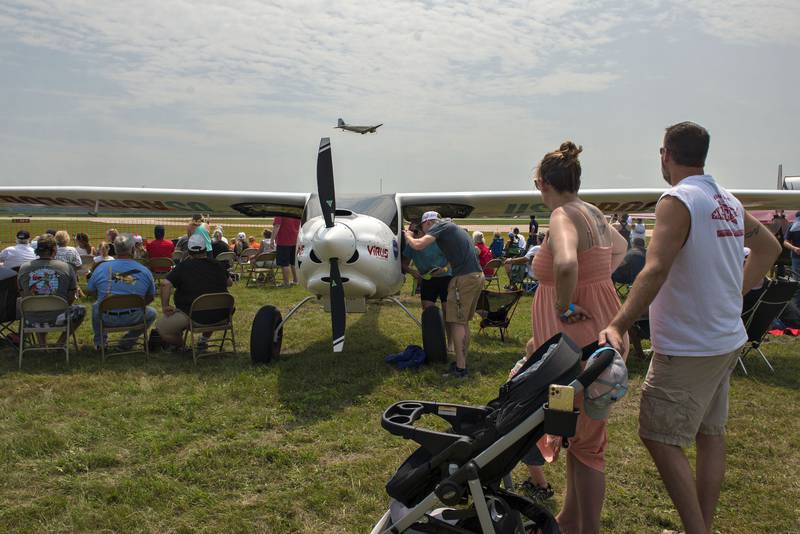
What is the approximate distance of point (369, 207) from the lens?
22.3 ft

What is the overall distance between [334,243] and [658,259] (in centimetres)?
368

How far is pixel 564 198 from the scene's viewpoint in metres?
2.60

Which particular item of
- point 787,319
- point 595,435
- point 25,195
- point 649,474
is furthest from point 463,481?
point 25,195

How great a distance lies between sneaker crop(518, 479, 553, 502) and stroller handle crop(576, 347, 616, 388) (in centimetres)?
153

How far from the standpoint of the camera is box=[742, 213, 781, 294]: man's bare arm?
2.62 meters

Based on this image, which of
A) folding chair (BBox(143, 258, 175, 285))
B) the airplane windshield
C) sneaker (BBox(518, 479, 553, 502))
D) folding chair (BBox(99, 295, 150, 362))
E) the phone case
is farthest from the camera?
folding chair (BBox(143, 258, 175, 285))

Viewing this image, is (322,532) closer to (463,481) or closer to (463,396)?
(463,481)

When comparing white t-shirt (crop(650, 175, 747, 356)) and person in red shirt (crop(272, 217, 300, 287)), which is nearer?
white t-shirt (crop(650, 175, 747, 356))

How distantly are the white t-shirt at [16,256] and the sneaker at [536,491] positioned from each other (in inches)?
315

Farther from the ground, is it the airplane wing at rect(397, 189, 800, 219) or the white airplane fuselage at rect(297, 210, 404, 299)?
the airplane wing at rect(397, 189, 800, 219)

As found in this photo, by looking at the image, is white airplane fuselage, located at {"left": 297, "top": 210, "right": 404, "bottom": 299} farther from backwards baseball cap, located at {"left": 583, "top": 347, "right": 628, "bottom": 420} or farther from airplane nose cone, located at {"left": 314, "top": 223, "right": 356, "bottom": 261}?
backwards baseball cap, located at {"left": 583, "top": 347, "right": 628, "bottom": 420}

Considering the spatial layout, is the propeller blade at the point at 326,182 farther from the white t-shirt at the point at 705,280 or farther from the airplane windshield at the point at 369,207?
the white t-shirt at the point at 705,280

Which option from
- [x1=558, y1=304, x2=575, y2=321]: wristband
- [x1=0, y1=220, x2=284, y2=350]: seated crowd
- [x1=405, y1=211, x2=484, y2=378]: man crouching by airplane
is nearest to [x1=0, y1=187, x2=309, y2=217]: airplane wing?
[x1=0, y1=220, x2=284, y2=350]: seated crowd

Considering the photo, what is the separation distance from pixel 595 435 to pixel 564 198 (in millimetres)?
1110
